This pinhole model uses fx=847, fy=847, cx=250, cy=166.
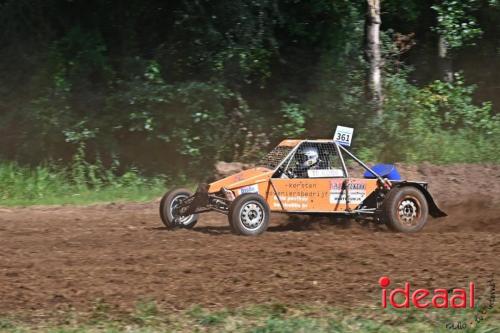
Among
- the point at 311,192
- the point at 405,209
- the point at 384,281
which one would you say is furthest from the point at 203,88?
the point at 384,281

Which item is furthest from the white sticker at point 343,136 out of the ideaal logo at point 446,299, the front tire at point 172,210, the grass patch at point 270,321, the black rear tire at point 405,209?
the grass patch at point 270,321

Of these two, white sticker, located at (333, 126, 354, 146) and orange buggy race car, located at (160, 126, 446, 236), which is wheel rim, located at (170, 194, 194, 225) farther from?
white sticker, located at (333, 126, 354, 146)

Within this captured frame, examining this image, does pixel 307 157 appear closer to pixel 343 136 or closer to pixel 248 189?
pixel 343 136

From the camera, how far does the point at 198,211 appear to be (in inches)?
489

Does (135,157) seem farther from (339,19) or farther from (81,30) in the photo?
(339,19)

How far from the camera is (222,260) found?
10055 millimetres

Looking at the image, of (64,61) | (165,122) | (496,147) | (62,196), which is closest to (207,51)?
(165,122)

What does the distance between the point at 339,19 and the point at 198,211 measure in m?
10.4

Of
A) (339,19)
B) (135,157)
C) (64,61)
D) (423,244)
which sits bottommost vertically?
(423,244)

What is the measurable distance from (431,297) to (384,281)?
763 millimetres

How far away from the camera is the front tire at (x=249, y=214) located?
11747 mm

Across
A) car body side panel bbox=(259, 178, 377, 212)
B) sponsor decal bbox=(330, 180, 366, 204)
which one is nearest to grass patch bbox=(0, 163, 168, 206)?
car body side panel bbox=(259, 178, 377, 212)

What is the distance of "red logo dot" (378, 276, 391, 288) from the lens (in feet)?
28.3

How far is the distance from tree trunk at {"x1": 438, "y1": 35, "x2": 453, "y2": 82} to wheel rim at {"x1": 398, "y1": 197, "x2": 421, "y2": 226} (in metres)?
11.4
